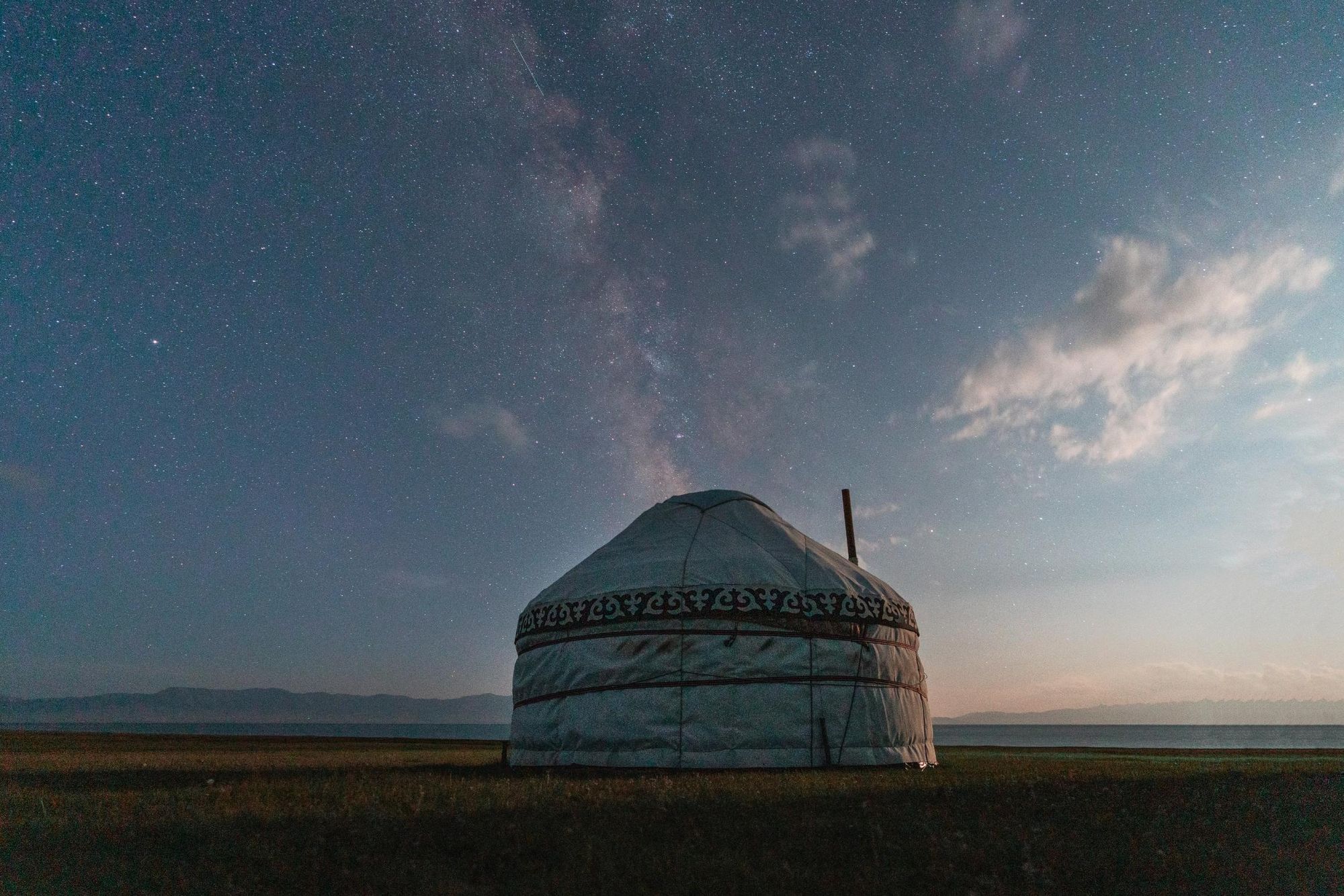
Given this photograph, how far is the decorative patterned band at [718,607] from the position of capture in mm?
10242

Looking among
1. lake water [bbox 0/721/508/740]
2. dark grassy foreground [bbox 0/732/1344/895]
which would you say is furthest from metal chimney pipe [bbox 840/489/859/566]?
lake water [bbox 0/721/508/740]

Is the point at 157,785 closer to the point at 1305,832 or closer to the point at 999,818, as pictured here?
the point at 999,818

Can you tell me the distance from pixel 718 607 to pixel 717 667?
776 millimetres

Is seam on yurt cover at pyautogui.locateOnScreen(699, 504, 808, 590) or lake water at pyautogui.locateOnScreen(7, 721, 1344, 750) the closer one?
seam on yurt cover at pyautogui.locateOnScreen(699, 504, 808, 590)

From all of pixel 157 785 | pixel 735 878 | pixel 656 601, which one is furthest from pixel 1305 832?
pixel 157 785

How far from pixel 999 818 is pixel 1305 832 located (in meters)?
1.96

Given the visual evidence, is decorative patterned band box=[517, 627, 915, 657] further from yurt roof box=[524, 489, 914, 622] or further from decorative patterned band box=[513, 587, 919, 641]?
yurt roof box=[524, 489, 914, 622]

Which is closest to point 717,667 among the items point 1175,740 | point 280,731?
point 1175,740

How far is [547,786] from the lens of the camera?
644 centimetres

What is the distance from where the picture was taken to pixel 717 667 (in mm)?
10148

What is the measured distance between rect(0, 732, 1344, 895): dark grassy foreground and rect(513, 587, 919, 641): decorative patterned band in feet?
12.0

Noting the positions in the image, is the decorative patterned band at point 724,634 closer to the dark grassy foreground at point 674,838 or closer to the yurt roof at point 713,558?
the yurt roof at point 713,558

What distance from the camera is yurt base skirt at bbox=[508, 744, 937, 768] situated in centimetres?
981

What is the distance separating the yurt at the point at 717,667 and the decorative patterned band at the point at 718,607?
0.02 metres
